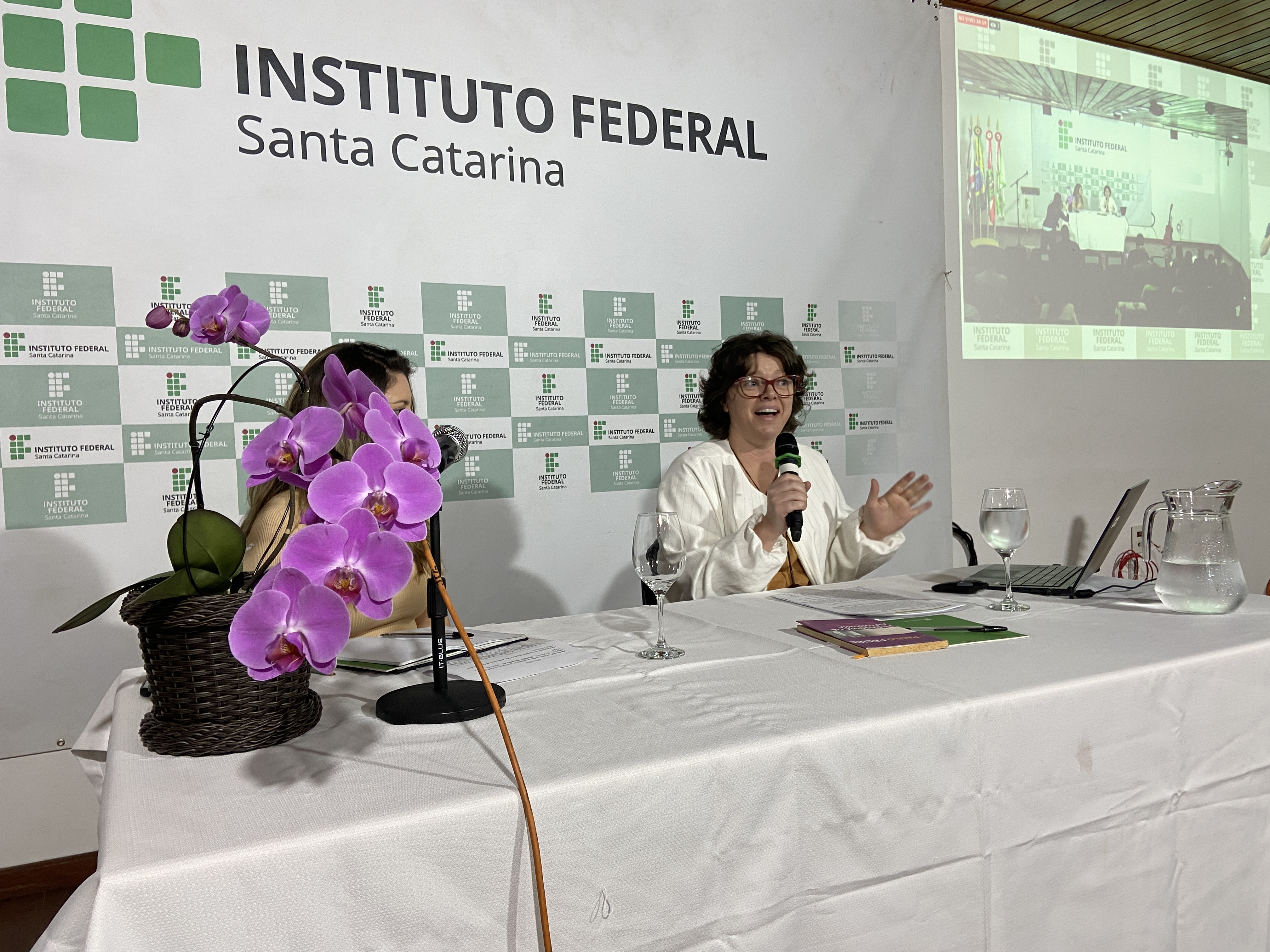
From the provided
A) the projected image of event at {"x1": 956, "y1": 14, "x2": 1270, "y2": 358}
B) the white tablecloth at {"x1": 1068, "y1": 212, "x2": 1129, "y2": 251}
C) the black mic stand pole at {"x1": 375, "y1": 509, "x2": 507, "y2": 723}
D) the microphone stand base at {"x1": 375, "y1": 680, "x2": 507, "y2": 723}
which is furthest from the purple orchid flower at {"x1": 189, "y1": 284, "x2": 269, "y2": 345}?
the white tablecloth at {"x1": 1068, "y1": 212, "x2": 1129, "y2": 251}

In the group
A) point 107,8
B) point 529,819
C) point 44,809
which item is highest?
point 107,8

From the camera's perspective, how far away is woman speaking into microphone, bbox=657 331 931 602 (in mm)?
1845

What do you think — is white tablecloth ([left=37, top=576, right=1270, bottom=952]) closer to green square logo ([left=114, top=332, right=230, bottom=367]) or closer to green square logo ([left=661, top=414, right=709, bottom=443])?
green square logo ([left=114, top=332, right=230, bottom=367])

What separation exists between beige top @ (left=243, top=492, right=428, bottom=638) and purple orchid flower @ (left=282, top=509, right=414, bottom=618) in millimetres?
695

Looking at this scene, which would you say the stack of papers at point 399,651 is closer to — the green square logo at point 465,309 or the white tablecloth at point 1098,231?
the green square logo at point 465,309

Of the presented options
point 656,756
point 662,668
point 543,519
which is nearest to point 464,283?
point 543,519

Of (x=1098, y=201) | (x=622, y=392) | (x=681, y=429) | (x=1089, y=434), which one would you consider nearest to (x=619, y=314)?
(x=622, y=392)

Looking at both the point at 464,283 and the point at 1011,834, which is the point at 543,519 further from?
the point at 1011,834

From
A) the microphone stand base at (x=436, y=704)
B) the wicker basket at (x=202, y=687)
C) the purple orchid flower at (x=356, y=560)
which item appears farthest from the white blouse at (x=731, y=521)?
the purple orchid flower at (x=356, y=560)

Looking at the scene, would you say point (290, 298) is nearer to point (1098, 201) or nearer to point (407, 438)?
point (407, 438)

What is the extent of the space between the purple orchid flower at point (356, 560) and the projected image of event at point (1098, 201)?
3.40 meters

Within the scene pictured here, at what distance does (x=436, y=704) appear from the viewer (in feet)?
2.94

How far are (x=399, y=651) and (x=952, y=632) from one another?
784 millimetres

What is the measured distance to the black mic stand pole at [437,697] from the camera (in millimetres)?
876
